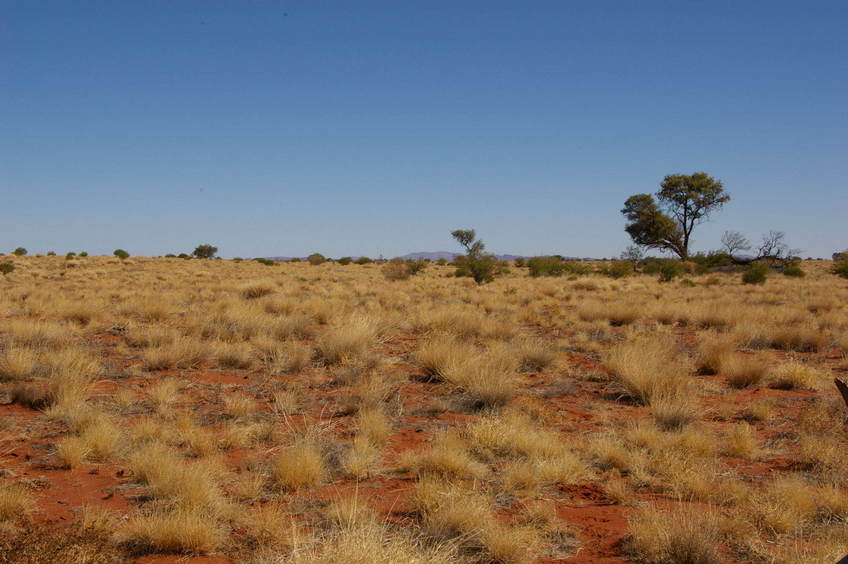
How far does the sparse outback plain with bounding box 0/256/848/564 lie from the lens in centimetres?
402

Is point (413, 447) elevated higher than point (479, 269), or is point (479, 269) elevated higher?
point (479, 269)

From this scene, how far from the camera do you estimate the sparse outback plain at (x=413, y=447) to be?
4016mm

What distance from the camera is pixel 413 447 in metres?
6.26

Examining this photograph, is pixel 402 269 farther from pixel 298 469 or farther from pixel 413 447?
pixel 298 469

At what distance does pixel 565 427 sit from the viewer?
6996mm

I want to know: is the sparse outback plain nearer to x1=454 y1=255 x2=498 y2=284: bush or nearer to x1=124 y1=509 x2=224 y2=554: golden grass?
x1=124 y1=509 x2=224 y2=554: golden grass

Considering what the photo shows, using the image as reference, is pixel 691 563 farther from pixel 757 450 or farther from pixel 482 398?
pixel 482 398

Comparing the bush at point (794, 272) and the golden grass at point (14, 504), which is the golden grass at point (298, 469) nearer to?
the golden grass at point (14, 504)

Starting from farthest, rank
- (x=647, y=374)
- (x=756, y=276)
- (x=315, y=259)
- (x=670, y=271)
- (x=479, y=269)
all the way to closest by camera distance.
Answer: (x=315, y=259) → (x=670, y=271) → (x=479, y=269) → (x=756, y=276) → (x=647, y=374)

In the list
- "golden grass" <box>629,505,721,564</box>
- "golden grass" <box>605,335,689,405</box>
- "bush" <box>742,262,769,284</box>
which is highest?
"bush" <box>742,262,769,284</box>

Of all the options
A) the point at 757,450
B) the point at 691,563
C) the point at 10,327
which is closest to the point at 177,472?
the point at 691,563

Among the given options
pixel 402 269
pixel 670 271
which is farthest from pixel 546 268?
pixel 402 269

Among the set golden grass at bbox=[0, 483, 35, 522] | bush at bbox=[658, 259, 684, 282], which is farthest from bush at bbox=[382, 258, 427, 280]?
golden grass at bbox=[0, 483, 35, 522]

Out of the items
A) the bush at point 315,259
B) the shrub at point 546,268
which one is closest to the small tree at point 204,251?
the bush at point 315,259
